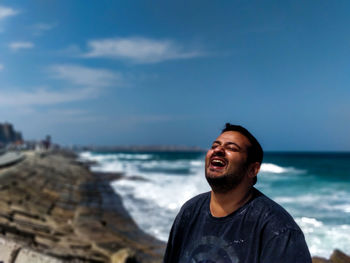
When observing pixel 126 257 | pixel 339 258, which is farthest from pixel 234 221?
pixel 126 257

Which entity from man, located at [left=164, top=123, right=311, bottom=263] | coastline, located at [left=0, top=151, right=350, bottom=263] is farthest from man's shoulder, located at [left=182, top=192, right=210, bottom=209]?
coastline, located at [left=0, top=151, right=350, bottom=263]

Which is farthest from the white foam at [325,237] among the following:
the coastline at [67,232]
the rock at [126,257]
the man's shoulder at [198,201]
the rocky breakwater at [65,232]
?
the man's shoulder at [198,201]

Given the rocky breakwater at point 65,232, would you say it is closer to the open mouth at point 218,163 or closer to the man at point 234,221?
the man at point 234,221

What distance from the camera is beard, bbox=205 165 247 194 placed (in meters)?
1.91

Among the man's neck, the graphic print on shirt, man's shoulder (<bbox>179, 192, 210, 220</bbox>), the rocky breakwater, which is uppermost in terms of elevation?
the man's neck

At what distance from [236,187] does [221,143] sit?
0.25m

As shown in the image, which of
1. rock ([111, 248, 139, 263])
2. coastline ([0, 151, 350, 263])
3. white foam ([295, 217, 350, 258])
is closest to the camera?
coastline ([0, 151, 350, 263])

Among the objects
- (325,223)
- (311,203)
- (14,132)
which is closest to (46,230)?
(325,223)

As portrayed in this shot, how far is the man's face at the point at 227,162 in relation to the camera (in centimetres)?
191

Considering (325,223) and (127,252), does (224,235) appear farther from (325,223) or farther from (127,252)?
(325,223)

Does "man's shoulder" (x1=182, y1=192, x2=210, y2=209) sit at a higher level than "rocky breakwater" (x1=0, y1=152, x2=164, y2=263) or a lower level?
higher

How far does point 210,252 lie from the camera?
1.87 metres

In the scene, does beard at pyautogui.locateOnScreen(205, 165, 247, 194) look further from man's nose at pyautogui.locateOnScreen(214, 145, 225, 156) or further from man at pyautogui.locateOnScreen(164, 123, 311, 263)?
man's nose at pyautogui.locateOnScreen(214, 145, 225, 156)

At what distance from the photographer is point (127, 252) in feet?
19.1
